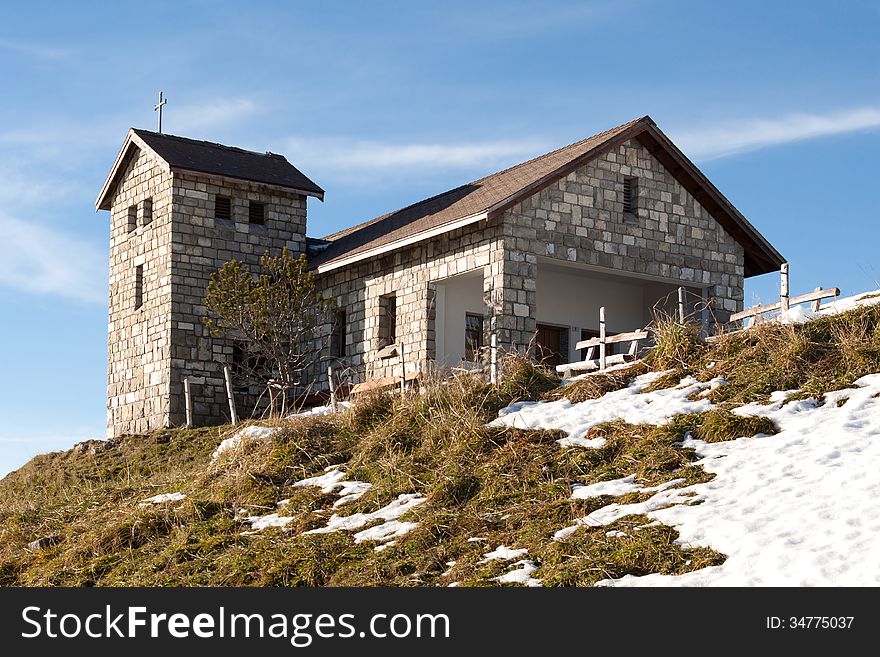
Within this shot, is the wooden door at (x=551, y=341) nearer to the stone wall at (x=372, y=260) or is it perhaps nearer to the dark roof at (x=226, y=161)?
the stone wall at (x=372, y=260)

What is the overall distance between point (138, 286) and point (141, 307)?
820mm

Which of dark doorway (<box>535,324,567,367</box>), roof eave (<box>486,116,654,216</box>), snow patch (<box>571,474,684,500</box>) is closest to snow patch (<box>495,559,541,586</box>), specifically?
snow patch (<box>571,474,684,500</box>)

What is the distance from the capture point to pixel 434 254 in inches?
1002

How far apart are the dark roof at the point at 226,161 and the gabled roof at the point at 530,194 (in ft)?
8.74

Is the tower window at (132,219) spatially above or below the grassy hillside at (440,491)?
above

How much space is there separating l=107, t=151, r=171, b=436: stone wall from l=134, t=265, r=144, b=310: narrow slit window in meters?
0.08

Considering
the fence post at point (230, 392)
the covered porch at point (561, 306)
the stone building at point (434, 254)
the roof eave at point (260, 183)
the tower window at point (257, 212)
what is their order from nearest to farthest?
the stone building at point (434, 254)
the fence post at point (230, 392)
the covered porch at point (561, 306)
the roof eave at point (260, 183)
the tower window at point (257, 212)

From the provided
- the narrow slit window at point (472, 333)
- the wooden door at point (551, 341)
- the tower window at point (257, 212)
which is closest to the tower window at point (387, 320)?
the narrow slit window at point (472, 333)

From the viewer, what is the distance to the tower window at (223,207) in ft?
97.2

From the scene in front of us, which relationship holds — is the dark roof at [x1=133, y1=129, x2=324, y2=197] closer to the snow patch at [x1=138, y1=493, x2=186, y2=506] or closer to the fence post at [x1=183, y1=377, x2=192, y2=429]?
the fence post at [x1=183, y1=377, x2=192, y2=429]
